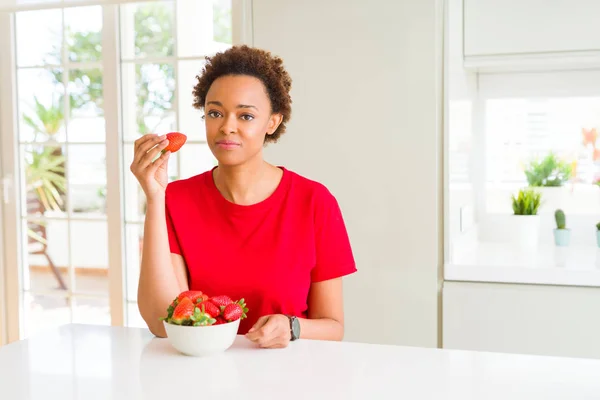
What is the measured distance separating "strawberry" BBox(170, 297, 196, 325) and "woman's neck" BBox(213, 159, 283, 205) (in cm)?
47

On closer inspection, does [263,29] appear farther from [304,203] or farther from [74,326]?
[74,326]

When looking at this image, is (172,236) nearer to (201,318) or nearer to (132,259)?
(201,318)

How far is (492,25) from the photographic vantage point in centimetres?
258

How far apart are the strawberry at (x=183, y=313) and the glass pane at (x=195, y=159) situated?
1.86m

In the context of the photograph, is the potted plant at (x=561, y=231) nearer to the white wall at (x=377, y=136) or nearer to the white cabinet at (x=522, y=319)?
Answer: the white cabinet at (x=522, y=319)

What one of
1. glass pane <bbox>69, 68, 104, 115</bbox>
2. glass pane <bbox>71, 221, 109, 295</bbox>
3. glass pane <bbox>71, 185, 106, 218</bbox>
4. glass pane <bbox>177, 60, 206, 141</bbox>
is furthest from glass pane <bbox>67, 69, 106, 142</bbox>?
glass pane <bbox>177, 60, 206, 141</bbox>

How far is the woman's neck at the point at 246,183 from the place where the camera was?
178 cm

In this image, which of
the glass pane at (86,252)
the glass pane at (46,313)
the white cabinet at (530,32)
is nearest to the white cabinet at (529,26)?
the white cabinet at (530,32)

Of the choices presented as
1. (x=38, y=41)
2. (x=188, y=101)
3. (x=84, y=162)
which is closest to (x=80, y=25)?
(x=38, y=41)

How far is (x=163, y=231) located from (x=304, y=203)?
1.23ft

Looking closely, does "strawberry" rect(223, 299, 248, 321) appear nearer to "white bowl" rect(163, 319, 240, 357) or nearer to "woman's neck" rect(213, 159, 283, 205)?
"white bowl" rect(163, 319, 240, 357)

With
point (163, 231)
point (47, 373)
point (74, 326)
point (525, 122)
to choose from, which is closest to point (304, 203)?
point (163, 231)

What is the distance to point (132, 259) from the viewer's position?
10.8 ft

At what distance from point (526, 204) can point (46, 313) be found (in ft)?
8.01
